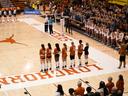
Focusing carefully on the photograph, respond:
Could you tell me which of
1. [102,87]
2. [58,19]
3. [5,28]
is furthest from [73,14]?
[102,87]

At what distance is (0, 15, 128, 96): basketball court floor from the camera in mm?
16422

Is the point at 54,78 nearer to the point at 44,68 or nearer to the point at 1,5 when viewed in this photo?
the point at 44,68

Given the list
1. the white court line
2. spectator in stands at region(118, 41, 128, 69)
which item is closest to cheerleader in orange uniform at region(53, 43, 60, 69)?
the white court line

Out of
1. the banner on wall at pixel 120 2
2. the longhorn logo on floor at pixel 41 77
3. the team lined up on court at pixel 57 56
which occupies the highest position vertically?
the banner on wall at pixel 120 2

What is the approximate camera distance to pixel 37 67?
756 inches

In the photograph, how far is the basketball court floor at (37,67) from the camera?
647 inches

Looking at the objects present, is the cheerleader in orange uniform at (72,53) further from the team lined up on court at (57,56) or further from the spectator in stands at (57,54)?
the spectator in stands at (57,54)

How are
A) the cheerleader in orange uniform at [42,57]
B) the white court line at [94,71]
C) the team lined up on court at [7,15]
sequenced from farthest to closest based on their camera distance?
1. the team lined up on court at [7,15]
2. the cheerleader in orange uniform at [42,57]
3. the white court line at [94,71]

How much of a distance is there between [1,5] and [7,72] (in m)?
20.2

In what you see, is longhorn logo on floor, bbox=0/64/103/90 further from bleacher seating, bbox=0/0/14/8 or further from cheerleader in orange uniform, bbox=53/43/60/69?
bleacher seating, bbox=0/0/14/8

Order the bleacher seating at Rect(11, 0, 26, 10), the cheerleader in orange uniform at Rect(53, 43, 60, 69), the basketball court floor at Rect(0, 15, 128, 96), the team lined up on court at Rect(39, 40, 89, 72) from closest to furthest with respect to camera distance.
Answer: the basketball court floor at Rect(0, 15, 128, 96) → the team lined up on court at Rect(39, 40, 89, 72) → the cheerleader in orange uniform at Rect(53, 43, 60, 69) → the bleacher seating at Rect(11, 0, 26, 10)

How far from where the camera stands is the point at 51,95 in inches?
603

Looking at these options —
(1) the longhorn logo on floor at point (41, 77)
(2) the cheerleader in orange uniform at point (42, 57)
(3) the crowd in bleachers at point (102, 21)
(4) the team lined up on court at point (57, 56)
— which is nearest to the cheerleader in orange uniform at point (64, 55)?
(4) the team lined up on court at point (57, 56)

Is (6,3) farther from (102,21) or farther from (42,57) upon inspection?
(42,57)
